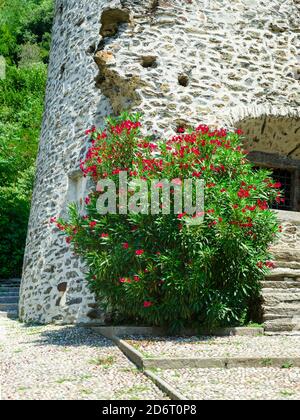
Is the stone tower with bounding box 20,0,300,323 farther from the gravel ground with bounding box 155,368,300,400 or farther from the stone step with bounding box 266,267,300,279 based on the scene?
the gravel ground with bounding box 155,368,300,400

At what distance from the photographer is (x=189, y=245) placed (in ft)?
18.6

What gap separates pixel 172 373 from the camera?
14.0ft

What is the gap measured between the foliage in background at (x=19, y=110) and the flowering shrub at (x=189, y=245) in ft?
29.3

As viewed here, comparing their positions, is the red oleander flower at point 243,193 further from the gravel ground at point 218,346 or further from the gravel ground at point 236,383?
the gravel ground at point 236,383

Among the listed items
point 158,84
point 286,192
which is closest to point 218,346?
point 158,84

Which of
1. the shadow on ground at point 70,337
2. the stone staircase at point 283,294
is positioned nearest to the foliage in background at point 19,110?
the shadow on ground at point 70,337

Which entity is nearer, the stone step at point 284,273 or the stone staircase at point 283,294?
the stone staircase at point 283,294

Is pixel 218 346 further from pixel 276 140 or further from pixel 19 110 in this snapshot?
pixel 19 110

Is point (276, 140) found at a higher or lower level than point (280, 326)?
higher

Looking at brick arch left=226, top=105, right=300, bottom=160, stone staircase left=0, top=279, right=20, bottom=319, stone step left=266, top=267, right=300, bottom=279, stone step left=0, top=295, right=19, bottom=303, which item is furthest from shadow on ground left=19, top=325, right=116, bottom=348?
stone step left=0, top=295, right=19, bottom=303

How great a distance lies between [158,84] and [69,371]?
4489mm

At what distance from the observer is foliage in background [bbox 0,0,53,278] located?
48.6 feet

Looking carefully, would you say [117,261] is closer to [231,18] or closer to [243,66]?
[243,66]

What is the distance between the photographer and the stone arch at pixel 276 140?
7926 mm
